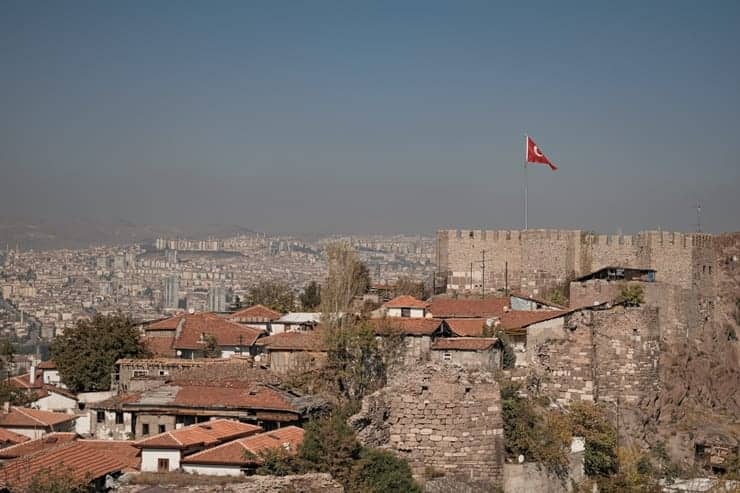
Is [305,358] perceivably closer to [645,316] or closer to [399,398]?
[645,316]

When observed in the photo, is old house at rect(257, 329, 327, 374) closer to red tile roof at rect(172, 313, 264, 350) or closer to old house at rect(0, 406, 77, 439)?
red tile roof at rect(172, 313, 264, 350)

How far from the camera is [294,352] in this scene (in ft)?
104

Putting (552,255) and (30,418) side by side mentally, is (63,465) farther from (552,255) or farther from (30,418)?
(552,255)

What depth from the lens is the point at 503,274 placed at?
45.5 metres

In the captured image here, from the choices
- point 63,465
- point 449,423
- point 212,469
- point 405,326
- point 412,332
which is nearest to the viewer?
point 449,423

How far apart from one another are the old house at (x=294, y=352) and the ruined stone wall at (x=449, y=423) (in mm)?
13923

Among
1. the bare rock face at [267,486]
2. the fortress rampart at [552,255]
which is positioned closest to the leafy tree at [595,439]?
the bare rock face at [267,486]

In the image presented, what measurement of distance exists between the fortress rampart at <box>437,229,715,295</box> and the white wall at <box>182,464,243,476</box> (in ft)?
95.4

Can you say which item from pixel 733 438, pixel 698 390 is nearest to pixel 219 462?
pixel 733 438

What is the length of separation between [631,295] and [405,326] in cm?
865

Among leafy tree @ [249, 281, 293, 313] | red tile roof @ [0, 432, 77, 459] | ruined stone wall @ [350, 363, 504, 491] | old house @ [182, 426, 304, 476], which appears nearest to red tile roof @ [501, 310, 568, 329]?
leafy tree @ [249, 281, 293, 313]

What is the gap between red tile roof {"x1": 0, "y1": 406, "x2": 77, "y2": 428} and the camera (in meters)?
24.7

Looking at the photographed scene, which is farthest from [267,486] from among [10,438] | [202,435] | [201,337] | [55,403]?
[201,337]

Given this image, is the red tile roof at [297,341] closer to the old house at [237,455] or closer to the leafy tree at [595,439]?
the leafy tree at [595,439]
